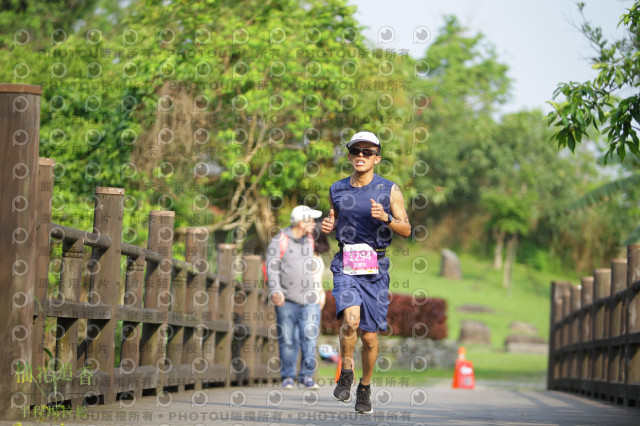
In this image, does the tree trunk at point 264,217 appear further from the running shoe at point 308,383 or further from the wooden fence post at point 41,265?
the wooden fence post at point 41,265

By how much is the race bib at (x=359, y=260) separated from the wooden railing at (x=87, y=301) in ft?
5.39

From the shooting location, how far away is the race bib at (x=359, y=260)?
7.25m

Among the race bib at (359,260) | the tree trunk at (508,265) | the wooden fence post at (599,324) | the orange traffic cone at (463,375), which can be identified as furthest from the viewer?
the tree trunk at (508,265)

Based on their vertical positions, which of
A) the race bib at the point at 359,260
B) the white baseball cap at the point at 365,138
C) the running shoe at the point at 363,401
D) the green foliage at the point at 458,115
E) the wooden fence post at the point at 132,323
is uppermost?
the green foliage at the point at 458,115

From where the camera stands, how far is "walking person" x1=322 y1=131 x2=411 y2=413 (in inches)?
284

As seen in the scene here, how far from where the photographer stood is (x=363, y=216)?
7211 mm

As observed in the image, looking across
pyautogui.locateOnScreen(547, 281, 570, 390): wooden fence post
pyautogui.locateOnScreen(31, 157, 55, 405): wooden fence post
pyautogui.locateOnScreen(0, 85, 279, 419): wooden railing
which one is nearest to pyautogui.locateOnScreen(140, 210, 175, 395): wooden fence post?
pyautogui.locateOnScreen(0, 85, 279, 419): wooden railing

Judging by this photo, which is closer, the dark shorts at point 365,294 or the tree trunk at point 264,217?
the dark shorts at point 365,294

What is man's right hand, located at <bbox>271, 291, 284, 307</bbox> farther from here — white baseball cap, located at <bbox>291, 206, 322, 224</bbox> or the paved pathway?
the paved pathway

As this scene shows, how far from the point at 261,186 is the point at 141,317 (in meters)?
11.6

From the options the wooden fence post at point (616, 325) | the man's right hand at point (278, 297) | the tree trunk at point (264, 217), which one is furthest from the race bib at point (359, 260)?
the tree trunk at point (264, 217)

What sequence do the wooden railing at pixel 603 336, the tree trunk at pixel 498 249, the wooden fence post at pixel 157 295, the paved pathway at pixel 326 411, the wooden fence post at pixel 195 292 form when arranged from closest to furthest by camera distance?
the paved pathway at pixel 326 411 < the wooden fence post at pixel 157 295 < the wooden railing at pixel 603 336 < the wooden fence post at pixel 195 292 < the tree trunk at pixel 498 249

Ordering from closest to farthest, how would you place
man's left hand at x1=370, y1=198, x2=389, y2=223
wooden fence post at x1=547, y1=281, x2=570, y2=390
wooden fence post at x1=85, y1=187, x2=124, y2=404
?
wooden fence post at x1=85, y1=187, x2=124, y2=404
man's left hand at x1=370, y1=198, x2=389, y2=223
wooden fence post at x1=547, y1=281, x2=570, y2=390

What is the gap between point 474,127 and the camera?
178ft
